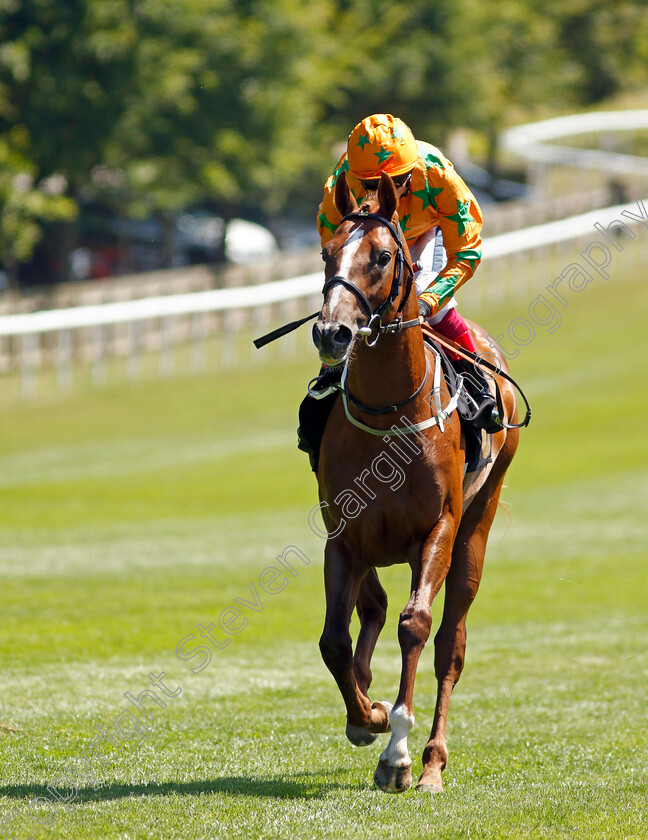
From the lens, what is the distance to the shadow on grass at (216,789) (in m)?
5.36

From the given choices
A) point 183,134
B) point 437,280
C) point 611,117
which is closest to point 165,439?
point 183,134

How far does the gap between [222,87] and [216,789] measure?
84.4 feet

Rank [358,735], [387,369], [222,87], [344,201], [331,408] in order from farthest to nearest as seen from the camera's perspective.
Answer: [222,87] → [331,408] → [358,735] → [387,369] → [344,201]

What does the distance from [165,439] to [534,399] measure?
301 inches

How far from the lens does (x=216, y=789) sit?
5527 mm

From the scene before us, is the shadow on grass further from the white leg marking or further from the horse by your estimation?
the white leg marking

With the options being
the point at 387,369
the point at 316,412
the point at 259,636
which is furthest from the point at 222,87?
the point at 387,369

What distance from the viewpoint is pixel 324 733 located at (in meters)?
6.87

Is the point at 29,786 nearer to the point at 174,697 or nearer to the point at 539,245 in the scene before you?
the point at 174,697

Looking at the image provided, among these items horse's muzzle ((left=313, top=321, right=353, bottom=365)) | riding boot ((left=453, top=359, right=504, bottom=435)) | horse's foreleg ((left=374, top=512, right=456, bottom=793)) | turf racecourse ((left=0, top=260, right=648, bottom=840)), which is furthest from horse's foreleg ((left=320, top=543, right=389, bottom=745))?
horse's muzzle ((left=313, top=321, right=353, bottom=365))

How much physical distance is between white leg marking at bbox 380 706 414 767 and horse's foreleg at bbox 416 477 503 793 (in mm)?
430

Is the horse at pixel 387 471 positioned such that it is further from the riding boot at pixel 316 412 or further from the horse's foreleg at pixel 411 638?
the riding boot at pixel 316 412

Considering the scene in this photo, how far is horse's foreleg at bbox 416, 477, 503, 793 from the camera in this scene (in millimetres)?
5719

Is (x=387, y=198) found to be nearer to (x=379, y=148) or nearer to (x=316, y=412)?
(x=379, y=148)
